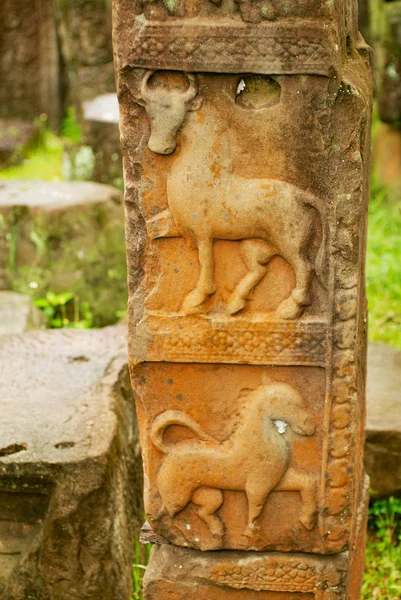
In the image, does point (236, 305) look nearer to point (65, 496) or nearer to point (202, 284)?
point (202, 284)

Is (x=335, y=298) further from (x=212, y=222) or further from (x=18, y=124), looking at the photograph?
(x=18, y=124)

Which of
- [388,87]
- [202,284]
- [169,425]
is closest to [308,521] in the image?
[169,425]

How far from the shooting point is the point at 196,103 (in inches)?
80.9

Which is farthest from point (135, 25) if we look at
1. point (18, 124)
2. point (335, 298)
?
point (18, 124)

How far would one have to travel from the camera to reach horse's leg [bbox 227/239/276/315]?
2.12m

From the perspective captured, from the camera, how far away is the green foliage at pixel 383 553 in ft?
10.3

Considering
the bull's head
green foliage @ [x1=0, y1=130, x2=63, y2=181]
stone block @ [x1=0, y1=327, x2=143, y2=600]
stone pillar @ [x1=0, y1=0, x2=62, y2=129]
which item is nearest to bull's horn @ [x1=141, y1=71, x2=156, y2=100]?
the bull's head

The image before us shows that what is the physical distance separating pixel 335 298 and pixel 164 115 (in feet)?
1.85

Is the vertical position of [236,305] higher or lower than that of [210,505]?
higher

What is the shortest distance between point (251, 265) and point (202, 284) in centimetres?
12

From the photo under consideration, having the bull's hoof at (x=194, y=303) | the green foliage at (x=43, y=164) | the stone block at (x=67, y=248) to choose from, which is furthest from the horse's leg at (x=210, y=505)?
the green foliage at (x=43, y=164)

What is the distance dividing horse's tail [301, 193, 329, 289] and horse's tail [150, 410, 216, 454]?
0.48 metres

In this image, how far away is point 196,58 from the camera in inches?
78.8

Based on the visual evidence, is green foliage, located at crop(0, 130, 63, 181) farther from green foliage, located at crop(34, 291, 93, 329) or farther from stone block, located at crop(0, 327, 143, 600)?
stone block, located at crop(0, 327, 143, 600)
